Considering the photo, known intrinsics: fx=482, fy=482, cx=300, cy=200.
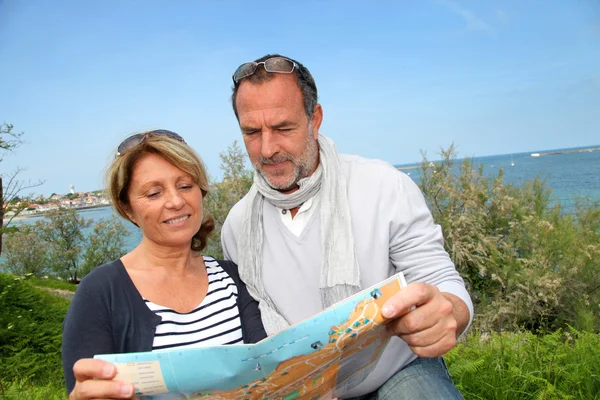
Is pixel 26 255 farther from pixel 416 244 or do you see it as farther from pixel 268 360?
pixel 268 360

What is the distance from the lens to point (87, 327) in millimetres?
1793

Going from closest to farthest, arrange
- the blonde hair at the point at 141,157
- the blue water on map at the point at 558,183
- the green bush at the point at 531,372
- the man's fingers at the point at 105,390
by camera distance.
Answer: the man's fingers at the point at 105,390
the blonde hair at the point at 141,157
the green bush at the point at 531,372
the blue water on map at the point at 558,183

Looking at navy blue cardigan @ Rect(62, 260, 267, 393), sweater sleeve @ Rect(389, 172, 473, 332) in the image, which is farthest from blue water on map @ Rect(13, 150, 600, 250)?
sweater sleeve @ Rect(389, 172, 473, 332)

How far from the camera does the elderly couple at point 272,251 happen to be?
74.5 inches

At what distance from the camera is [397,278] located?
1.50 m

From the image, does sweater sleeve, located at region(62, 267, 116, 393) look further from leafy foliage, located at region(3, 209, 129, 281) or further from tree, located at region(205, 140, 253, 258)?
leafy foliage, located at region(3, 209, 129, 281)

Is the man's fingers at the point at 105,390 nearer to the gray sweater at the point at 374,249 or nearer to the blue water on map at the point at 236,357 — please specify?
the blue water on map at the point at 236,357

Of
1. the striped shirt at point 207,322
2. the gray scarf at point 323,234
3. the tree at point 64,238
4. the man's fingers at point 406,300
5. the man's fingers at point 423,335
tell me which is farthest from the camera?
the tree at point 64,238

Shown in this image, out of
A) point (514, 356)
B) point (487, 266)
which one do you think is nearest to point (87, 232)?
point (487, 266)

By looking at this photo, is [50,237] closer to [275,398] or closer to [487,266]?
[487,266]

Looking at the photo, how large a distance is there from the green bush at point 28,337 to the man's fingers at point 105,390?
5513 mm

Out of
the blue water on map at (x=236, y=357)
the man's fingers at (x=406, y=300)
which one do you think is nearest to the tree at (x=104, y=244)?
the blue water on map at (x=236, y=357)

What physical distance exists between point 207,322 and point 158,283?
280mm

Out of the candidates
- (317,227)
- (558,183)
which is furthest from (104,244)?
(558,183)
